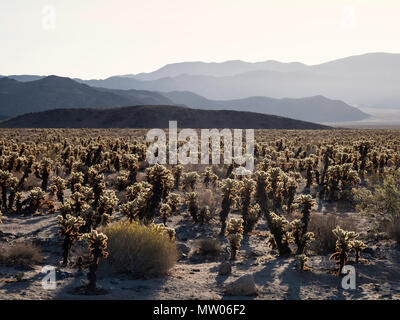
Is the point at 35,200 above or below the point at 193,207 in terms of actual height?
above

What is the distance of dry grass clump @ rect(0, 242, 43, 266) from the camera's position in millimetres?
7176

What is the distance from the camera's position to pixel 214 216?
1217 centimetres

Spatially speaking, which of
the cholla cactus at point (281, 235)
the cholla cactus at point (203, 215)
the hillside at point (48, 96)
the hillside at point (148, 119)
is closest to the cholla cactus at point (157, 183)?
the cholla cactus at point (203, 215)

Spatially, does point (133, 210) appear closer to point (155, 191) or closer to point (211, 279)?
point (155, 191)

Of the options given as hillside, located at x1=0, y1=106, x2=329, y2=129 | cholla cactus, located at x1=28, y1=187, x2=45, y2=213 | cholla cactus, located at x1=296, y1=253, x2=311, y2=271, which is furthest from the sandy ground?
hillside, located at x1=0, y1=106, x2=329, y2=129

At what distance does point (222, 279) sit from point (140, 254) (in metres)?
1.56

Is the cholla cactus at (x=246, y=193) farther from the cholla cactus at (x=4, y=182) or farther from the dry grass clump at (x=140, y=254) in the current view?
the cholla cactus at (x=4, y=182)

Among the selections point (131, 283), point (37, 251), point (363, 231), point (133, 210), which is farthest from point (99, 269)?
point (363, 231)

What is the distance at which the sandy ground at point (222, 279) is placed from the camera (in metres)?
6.15

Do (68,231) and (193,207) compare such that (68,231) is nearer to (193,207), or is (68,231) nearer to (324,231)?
(193,207)

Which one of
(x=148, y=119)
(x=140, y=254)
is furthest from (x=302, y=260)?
(x=148, y=119)

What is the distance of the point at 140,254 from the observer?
23.3ft

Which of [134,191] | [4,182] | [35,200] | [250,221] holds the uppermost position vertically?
[4,182]
